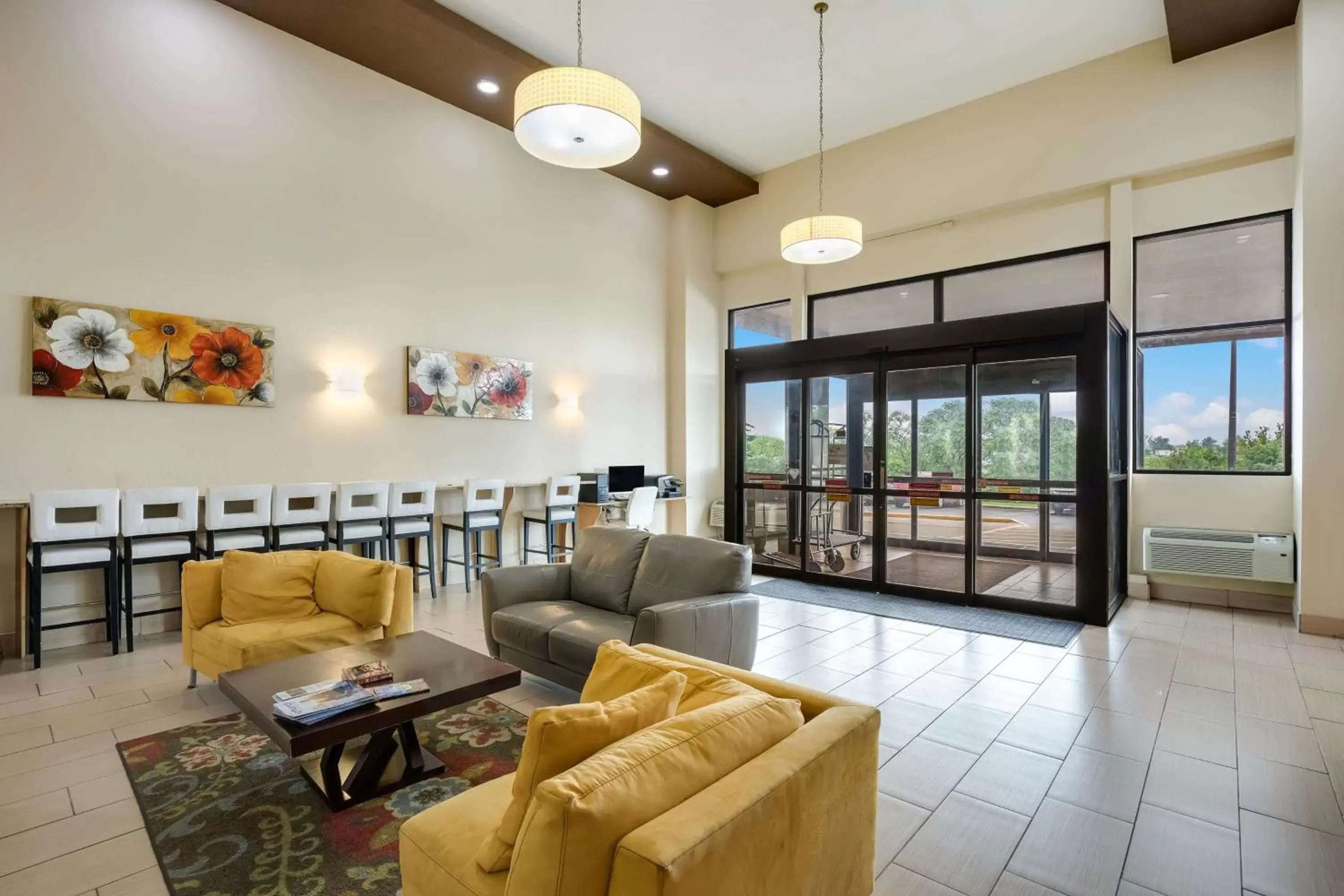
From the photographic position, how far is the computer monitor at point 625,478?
796 centimetres

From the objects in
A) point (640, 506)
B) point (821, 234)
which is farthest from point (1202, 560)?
point (640, 506)

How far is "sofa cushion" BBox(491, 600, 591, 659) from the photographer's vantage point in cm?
363

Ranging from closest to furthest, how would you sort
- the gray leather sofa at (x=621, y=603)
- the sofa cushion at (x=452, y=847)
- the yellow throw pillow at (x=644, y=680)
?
the sofa cushion at (x=452, y=847), the yellow throw pillow at (x=644, y=680), the gray leather sofa at (x=621, y=603)

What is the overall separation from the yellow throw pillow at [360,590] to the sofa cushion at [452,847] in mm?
2224

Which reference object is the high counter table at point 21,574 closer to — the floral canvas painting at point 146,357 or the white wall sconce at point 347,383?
the floral canvas painting at point 146,357

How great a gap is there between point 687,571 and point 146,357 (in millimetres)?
4369

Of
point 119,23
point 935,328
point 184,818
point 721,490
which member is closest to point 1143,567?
point 935,328

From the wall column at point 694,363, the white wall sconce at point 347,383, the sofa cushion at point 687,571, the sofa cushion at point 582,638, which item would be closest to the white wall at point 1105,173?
the wall column at point 694,363

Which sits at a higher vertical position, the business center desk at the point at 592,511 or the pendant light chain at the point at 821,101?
the pendant light chain at the point at 821,101

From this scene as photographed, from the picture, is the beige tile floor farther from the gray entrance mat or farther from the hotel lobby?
the gray entrance mat

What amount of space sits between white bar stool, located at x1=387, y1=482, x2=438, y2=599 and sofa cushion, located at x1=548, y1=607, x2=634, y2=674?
2.81 metres

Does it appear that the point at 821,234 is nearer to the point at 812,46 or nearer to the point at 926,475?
the point at 812,46

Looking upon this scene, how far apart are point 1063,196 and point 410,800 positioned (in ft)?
24.1

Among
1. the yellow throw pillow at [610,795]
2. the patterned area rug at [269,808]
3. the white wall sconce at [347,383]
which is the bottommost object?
the patterned area rug at [269,808]
